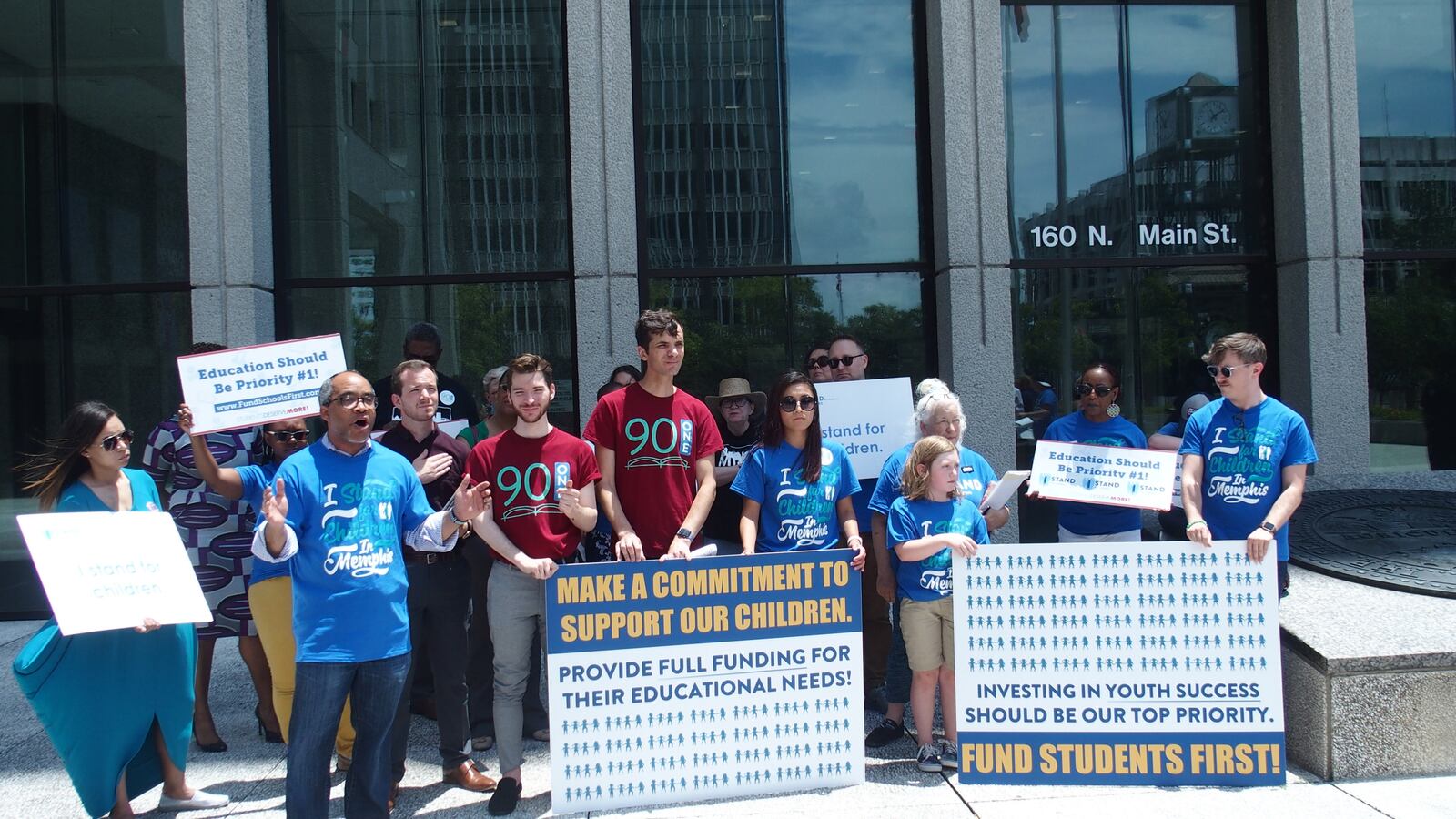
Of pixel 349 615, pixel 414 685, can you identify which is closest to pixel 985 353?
pixel 414 685

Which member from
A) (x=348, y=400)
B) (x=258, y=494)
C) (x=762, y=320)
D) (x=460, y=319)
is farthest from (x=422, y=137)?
(x=348, y=400)

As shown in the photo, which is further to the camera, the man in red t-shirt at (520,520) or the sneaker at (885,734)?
the sneaker at (885,734)

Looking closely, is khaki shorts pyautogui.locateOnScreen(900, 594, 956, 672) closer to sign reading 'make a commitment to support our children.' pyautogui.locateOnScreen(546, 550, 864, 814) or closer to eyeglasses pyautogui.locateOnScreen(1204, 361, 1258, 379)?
sign reading 'make a commitment to support our children.' pyautogui.locateOnScreen(546, 550, 864, 814)

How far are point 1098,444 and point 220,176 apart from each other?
6.81 meters

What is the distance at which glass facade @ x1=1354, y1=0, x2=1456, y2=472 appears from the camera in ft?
29.5

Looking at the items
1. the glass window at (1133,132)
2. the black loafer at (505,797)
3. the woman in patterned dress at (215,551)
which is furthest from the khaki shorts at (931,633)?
the glass window at (1133,132)

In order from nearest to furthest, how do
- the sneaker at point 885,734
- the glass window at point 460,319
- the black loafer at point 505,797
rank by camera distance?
the black loafer at point 505,797, the sneaker at point 885,734, the glass window at point 460,319

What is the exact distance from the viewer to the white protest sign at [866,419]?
6230 millimetres

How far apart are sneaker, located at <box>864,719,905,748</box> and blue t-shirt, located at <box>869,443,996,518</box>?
3.49 ft

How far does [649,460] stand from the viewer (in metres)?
5.01

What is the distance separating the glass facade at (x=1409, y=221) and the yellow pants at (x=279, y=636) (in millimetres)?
8513

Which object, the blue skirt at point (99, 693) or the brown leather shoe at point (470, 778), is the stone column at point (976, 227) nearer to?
the brown leather shoe at point (470, 778)

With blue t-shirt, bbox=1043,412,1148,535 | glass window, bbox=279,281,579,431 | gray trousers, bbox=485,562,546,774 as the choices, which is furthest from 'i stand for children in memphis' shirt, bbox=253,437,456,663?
glass window, bbox=279,281,579,431

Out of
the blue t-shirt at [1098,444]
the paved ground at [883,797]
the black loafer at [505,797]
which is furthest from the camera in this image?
the blue t-shirt at [1098,444]
